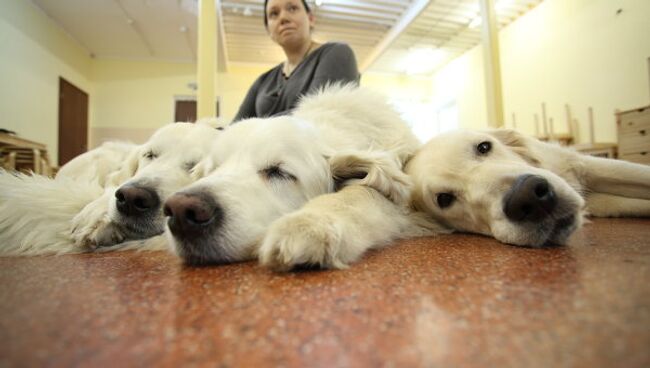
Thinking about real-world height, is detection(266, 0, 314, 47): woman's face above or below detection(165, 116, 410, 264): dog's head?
above

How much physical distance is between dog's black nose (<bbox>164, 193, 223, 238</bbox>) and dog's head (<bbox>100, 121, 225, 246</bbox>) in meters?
0.50

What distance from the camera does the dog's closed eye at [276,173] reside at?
1.33m

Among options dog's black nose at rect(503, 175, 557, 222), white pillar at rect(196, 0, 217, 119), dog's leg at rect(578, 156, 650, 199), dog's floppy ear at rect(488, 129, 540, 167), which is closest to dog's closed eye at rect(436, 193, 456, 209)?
dog's black nose at rect(503, 175, 557, 222)

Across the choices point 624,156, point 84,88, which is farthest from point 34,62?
point 624,156

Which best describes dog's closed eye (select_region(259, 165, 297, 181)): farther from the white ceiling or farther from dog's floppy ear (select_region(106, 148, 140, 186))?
the white ceiling

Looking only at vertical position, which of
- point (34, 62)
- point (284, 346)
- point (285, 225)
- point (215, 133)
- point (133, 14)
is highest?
point (133, 14)

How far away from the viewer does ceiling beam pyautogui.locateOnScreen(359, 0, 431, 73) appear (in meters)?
8.77

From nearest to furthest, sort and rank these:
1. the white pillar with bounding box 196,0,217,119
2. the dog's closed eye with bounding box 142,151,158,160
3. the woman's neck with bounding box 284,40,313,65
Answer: the dog's closed eye with bounding box 142,151,158,160
the woman's neck with bounding box 284,40,313,65
the white pillar with bounding box 196,0,217,119

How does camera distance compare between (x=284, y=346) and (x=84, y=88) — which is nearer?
(x=284, y=346)

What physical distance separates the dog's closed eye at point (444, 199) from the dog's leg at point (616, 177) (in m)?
0.95

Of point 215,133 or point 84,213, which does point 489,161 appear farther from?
point 84,213

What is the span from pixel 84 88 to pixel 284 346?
1373 centimetres

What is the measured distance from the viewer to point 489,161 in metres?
1.56

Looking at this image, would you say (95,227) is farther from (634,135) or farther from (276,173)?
(634,135)
